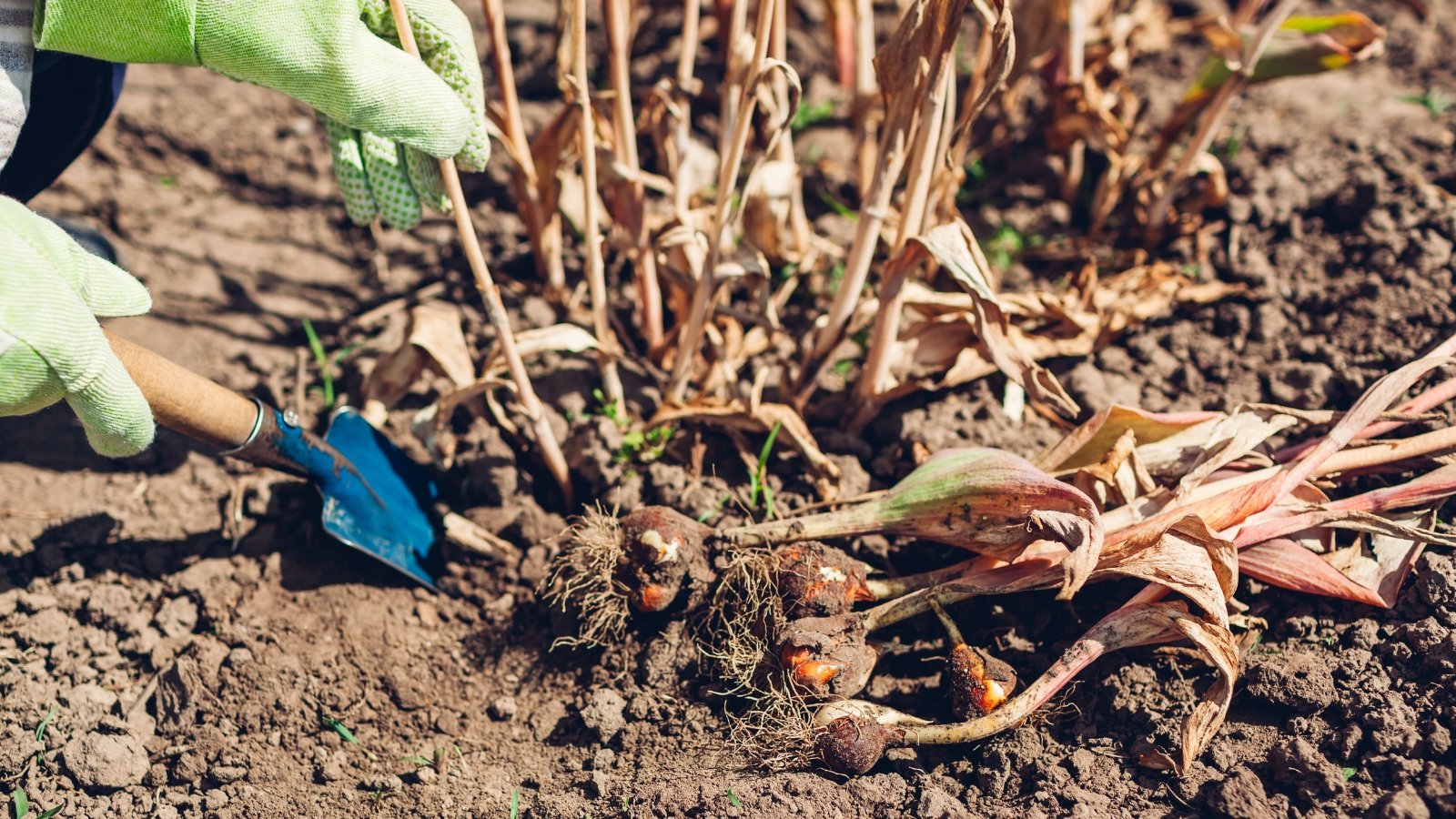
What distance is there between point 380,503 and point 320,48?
2.81ft

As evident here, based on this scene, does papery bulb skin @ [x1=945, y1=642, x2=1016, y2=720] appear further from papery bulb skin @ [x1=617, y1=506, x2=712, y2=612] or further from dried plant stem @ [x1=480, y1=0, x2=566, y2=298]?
dried plant stem @ [x1=480, y1=0, x2=566, y2=298]

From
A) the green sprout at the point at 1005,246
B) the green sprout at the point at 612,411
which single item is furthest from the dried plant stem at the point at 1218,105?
the green sprout at the point at 612,411

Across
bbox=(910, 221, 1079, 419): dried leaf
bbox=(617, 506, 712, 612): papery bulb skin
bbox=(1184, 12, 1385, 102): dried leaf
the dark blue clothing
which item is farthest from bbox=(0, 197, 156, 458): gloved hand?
bbox=(1184, 12, 1385, 102): dried leaf

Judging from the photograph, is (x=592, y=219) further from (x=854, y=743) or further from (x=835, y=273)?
(x=854, y=743)

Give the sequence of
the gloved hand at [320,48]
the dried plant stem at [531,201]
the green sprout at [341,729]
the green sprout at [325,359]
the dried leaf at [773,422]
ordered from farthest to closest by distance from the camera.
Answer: the green sprout at [325,359]
the dried leaf at [773,422]
the dried plant stem at [531,201]
the green sprout at [341,729]
the gloved hand at [320,48]

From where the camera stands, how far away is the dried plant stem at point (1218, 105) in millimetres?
1956

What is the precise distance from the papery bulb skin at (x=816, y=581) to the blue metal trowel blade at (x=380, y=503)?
28.2 inches

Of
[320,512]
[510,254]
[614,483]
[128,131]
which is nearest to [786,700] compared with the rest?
[614,483]

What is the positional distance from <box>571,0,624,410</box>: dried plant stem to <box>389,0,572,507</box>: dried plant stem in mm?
168

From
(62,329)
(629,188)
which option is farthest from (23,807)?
(629,188)

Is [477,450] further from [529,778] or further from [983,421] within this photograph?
[983,421]

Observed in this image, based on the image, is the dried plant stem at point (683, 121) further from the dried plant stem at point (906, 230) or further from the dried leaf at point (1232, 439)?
the dried leaf at point (1232, 439)

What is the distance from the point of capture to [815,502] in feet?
6.11

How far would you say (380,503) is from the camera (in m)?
1.83
